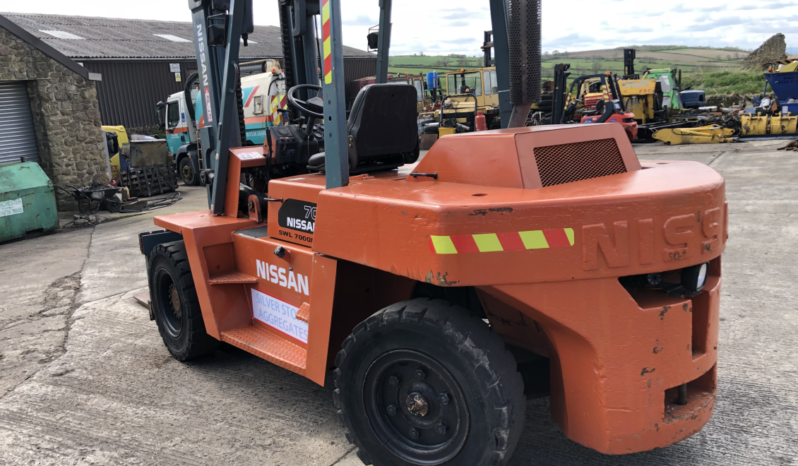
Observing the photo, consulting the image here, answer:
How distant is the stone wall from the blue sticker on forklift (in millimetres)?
11163

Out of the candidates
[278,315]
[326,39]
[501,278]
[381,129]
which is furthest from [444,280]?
[278,315]

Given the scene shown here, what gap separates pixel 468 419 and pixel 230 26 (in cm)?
292

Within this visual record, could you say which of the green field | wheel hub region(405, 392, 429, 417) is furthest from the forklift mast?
the green field

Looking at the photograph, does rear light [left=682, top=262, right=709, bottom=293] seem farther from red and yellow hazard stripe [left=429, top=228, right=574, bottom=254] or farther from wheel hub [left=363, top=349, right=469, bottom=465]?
wheel hub [left=363, top=349, right=469, bottom=465]

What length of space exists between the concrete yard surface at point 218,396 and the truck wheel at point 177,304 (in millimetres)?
151

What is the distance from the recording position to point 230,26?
4039 millimetres

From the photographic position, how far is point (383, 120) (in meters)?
3.62

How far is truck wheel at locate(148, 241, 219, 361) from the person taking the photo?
14.5ft

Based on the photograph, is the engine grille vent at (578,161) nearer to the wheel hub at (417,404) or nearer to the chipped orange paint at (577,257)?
the chipped orange paint at (577,257)

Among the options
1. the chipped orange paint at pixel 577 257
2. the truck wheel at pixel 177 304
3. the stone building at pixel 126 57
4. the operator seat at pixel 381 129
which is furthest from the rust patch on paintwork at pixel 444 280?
the stone building at pixel 126 57

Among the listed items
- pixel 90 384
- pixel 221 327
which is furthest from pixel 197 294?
pixel 90 384

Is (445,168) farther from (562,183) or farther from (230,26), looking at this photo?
(230,26)

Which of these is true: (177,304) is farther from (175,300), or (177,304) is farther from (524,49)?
(524,49)

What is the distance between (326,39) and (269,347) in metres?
1.92
